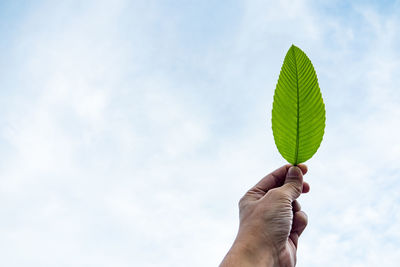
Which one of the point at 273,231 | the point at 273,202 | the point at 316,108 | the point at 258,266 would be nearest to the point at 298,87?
the point at 316,108

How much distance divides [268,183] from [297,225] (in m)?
0.39

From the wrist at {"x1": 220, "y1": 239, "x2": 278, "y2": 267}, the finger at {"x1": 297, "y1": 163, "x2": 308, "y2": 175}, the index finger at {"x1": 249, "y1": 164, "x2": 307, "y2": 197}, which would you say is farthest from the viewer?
the index finger at {"x1": 249, "y1": 164, "x2": 307, "y2": 197}

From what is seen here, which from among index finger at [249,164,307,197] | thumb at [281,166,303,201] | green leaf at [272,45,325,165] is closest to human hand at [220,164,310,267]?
thumb at [281,166,303,201]

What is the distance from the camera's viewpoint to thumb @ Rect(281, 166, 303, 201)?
283 centimetres

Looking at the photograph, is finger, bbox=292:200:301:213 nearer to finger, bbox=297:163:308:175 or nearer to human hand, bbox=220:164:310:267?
human hand, bbox=220:164:310:267

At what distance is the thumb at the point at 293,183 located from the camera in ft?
9.29

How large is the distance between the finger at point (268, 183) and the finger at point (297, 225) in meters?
0.28

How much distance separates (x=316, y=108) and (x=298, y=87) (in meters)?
0.16

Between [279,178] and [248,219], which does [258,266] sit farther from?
[279,178]

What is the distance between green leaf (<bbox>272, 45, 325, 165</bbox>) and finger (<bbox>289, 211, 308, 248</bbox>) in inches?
32.1

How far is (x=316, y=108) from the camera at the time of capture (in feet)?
7.84

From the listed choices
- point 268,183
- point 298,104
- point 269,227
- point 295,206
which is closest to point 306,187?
point 295,206

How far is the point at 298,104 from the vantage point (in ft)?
7.87

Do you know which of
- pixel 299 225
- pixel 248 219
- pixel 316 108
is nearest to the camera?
pixel 316 108
